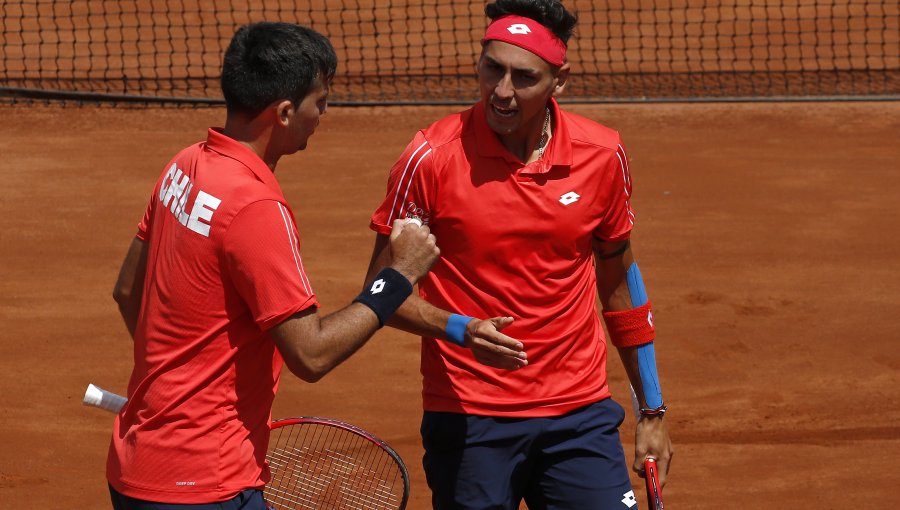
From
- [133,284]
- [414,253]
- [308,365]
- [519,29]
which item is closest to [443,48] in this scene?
[519,29]

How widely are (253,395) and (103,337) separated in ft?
15.6

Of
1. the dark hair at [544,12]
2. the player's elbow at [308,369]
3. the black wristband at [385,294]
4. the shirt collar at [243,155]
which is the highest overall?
the dark hair at [544,12]

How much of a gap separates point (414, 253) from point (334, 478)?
1794 mm

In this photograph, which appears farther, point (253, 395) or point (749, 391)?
point (749, 391)

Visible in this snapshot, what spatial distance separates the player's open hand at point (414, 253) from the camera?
3.81m

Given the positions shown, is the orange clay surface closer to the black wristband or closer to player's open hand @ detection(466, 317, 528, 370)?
player's open hand @ detection(466, 317, 528, 370)

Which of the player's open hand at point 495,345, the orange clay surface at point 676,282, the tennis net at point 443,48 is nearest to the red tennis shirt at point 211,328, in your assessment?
the player's open hand at point 495,345

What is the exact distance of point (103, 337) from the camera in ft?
26.8

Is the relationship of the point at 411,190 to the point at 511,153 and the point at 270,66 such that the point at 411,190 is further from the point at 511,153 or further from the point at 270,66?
the point at 270,66

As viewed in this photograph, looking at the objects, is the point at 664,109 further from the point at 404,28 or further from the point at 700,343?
the point at 700,343

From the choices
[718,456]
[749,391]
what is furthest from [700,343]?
[718,456]

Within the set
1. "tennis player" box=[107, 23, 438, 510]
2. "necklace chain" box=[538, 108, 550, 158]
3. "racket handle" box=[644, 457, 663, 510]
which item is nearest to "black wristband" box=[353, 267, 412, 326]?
Answer: "tennis player" box=[107, 23, 438, 510]

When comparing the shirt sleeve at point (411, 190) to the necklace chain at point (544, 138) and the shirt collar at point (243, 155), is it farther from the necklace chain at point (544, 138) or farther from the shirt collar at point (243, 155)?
the shirt collar at point (243, 155)

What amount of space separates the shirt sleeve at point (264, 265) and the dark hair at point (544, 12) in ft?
4.73
